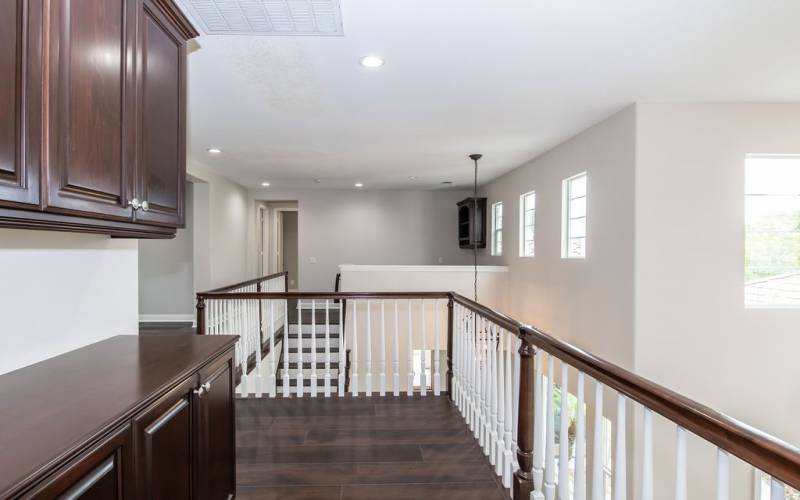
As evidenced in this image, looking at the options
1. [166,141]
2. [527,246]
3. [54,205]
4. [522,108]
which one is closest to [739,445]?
[54,205]

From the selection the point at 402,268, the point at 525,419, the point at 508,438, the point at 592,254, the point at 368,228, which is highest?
the point at 368,228

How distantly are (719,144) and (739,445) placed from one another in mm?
3476

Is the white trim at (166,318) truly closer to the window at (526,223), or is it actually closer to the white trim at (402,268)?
the white trim at (402,268)

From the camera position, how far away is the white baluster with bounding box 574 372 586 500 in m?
1.51

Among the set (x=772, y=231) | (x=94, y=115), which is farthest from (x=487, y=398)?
(x=772, y=231)

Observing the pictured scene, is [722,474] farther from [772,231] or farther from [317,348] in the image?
[317,348]

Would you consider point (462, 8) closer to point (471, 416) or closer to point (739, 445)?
point (739, 445)

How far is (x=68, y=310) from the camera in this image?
1671 millimetres

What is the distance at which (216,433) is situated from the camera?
174 centimetres

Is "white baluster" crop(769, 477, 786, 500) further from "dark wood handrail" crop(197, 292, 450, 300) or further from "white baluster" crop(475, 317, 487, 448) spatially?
"dark wood handrail" crop(197, 292, 450, 300)

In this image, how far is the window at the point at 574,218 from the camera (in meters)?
4.58

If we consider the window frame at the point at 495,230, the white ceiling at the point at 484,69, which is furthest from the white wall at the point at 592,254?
the window frame at the point at 495,230

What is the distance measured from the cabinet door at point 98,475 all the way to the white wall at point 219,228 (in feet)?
16.7

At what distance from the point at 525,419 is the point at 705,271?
259cm
